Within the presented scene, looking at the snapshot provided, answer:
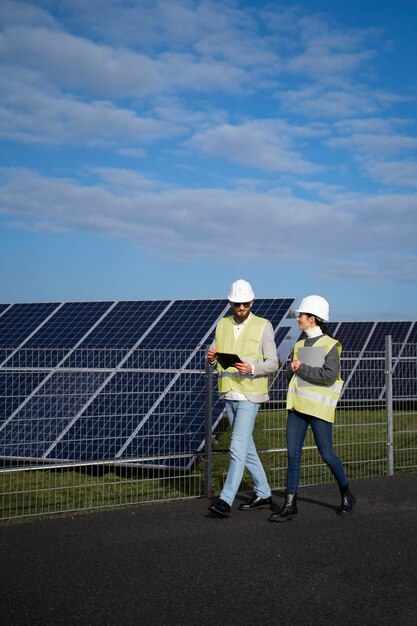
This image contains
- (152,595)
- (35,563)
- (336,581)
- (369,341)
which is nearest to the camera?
(152,595)

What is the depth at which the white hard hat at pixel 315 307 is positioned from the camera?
7594 mm

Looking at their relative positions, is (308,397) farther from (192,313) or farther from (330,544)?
(192,313)

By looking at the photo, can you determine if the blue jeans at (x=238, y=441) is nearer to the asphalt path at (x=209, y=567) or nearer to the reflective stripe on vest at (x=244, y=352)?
the reflective stripe on vest at (x=244, y=352)

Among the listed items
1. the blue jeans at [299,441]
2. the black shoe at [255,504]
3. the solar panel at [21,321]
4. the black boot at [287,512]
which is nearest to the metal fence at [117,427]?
the black shoe at [255,504]

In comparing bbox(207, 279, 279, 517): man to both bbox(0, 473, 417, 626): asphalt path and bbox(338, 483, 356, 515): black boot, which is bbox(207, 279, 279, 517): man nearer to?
bbox(0, 473, 417, 626): asphalt path

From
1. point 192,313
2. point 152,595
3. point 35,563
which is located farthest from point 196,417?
point 192,313

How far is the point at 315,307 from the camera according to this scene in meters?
7.61

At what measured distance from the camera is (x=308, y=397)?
7496mm

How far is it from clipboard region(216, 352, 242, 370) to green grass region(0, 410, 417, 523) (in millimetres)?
1610

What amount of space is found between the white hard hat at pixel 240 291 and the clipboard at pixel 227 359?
1.88 feet

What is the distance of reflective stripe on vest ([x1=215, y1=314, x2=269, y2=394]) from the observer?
754 centimetres

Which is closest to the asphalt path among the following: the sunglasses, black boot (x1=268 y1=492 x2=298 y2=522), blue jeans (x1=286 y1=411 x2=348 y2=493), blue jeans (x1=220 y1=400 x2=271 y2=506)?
black boot (x1=268 y1=492 x2=298 y2=522)

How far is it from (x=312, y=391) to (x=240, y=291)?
3.88 ft

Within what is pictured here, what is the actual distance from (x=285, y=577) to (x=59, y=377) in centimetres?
450
